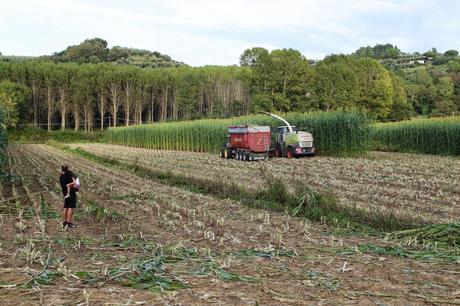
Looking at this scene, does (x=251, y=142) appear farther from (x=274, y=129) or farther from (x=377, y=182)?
(x=377, y=182)

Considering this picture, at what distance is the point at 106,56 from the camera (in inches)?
6727

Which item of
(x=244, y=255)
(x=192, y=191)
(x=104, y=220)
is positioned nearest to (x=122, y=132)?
(x=192, y=191)

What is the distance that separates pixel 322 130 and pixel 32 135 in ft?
160

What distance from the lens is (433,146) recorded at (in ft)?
111

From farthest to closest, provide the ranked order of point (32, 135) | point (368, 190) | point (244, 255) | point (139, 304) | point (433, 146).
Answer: point (32, 135)
point (433, 146)
point (368, 190)
point (244, 255)
point (139, 304)

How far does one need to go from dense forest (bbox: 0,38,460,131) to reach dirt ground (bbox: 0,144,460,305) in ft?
178

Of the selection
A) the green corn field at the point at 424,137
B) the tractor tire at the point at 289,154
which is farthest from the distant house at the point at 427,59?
the tractor tire at the point at 289,154

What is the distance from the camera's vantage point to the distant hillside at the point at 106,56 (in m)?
159

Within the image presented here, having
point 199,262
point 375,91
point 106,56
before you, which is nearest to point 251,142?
point 199,262

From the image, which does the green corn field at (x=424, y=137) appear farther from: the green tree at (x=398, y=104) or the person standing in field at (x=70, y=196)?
the green tree at (x=398, y=104)

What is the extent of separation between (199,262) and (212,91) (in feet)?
257

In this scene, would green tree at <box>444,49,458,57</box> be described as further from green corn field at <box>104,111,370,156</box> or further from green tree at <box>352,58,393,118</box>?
green corn field at <box>104,111,370,156</box>

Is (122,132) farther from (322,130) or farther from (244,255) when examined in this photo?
(244,255)

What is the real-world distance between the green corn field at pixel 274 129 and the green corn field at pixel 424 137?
3683mm
